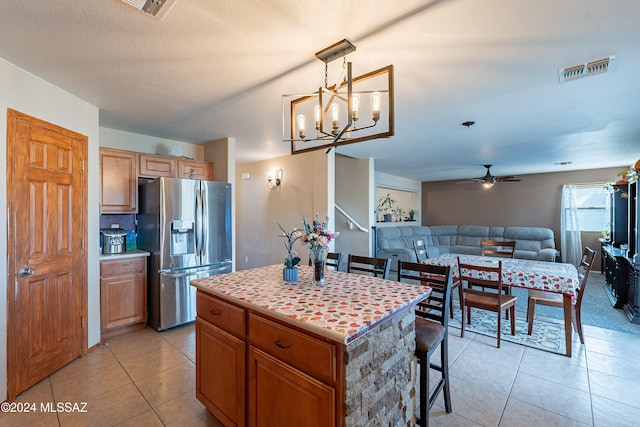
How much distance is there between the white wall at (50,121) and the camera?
6.57 ft

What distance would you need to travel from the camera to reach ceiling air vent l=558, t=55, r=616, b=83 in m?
1.95

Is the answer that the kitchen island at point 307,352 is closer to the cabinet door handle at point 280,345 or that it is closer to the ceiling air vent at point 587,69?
the cabinet door handle at point 280,345

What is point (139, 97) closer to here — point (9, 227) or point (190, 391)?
point (9, 227)

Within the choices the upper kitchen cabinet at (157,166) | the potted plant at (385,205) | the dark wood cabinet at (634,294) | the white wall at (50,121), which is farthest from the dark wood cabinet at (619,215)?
the white wall at (50,121)

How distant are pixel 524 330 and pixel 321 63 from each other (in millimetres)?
3563

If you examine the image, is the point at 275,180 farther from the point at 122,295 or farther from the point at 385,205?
the point at 385,205

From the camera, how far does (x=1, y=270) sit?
6.56ft

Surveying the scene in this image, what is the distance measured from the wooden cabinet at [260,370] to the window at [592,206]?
818cm

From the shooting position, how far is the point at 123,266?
317 cm

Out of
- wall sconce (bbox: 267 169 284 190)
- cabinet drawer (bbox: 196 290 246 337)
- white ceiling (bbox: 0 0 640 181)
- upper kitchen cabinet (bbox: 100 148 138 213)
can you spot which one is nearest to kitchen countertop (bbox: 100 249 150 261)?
upper kitchen cabinet (bbox: 100 148 138 213)

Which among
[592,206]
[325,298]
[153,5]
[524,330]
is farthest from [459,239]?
[153,5]

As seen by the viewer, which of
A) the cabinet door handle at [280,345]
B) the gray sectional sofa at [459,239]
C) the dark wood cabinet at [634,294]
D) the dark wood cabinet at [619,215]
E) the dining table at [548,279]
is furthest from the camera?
the gray sectional sofa at [459,239]

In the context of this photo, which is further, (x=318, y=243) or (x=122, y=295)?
(x=122, y=295)

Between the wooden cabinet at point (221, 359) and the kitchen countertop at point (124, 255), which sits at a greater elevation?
the kitchen countertop at point (124, 255)
